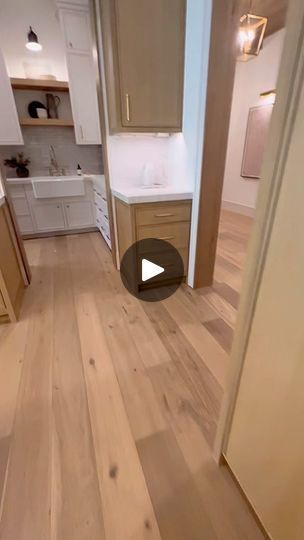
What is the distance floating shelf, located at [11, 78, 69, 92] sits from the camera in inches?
121

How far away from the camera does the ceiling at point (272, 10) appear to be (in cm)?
281

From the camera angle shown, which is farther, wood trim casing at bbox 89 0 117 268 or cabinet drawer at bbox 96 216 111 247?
Result: cabinet drawer at bbox 96 216 111 247

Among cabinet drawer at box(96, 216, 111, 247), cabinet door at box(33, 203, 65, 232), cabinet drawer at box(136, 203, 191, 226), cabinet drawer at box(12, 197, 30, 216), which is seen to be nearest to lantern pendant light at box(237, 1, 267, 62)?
cabinet drawer at box(136, 203, 191, 226)

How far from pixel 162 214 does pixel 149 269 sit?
508 millimetres

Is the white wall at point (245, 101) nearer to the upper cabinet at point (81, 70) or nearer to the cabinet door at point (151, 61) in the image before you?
the cabinet door at point (151, 61)

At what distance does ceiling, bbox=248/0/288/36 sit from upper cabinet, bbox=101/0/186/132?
1930 millimetres

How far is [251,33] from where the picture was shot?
2057mm

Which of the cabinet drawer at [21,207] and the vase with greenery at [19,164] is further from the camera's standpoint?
the vase with greenery at [19,164]

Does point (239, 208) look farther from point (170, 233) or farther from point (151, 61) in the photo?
point (151, 61)

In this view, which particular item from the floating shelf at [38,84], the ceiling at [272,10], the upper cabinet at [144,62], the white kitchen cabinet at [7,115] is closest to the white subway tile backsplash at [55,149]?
the white kitchen cabinet at [7,115]

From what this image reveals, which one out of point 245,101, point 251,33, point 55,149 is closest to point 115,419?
point 251,33

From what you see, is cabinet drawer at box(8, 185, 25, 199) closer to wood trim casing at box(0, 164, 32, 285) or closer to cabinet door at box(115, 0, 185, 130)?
wood trim casing at box(0, 164, 32, 285)
